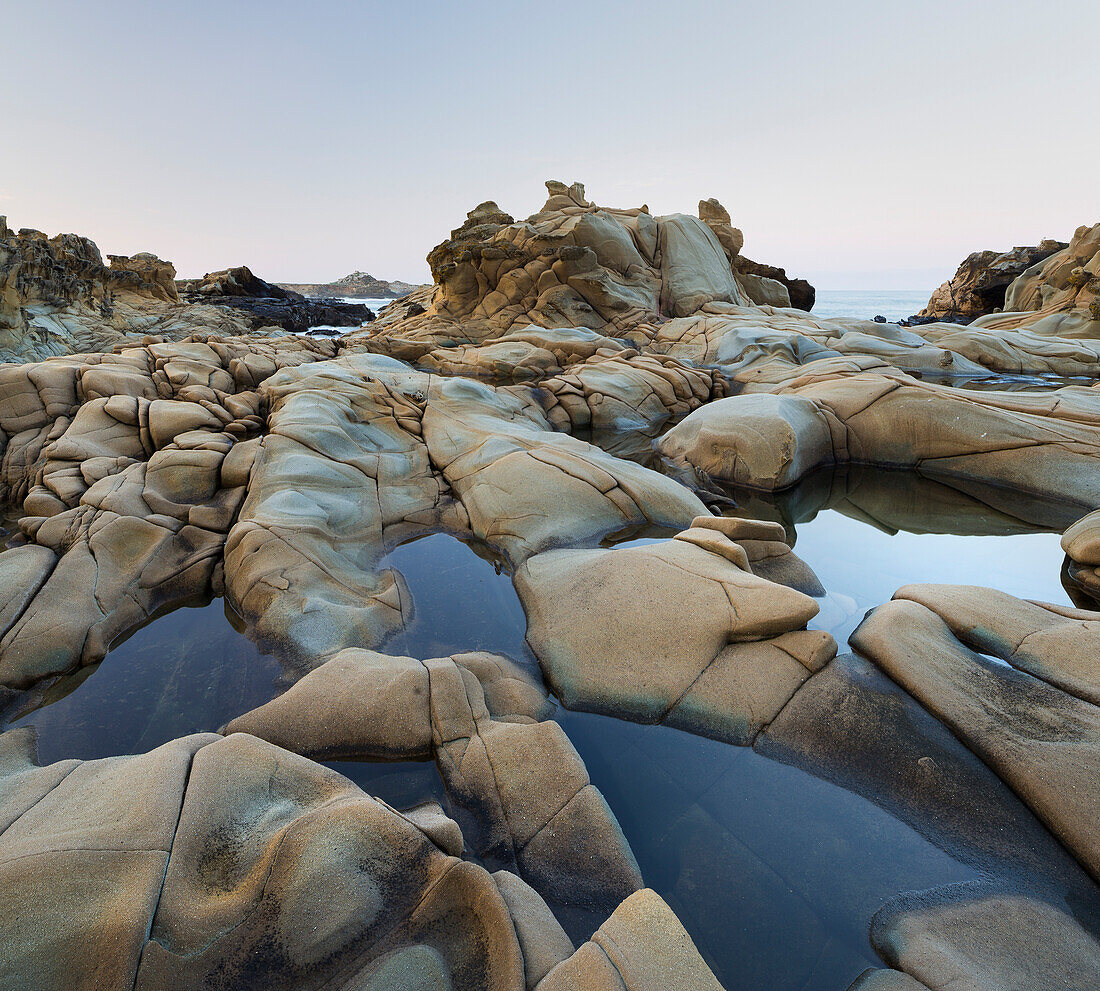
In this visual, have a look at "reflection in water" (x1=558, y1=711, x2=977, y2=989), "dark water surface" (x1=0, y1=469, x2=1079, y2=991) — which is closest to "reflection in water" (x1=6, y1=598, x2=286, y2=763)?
"dark water surface" (x1=0, y1=469, x2=1079, y2=991)

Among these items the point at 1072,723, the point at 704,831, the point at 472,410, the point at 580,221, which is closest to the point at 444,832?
the point at 704,831

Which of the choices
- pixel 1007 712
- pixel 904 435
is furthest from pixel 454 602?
pixel 904 435

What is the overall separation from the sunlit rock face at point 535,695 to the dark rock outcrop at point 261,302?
1895 centimetres

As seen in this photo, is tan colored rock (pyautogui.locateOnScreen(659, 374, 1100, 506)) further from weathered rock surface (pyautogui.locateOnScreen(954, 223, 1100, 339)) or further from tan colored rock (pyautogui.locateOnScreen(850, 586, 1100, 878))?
weathered rock surface (pyautogui.locateOnScreen(954, 223, 1100, 339))

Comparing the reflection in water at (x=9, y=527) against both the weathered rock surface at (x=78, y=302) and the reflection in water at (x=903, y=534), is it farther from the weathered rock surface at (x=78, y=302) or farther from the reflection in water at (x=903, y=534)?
the weathered rock surface at (x=78, y=302)

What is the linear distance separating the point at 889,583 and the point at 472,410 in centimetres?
607

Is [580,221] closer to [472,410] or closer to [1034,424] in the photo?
[472,410]

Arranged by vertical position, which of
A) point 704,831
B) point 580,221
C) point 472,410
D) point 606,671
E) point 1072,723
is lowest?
point 704,831

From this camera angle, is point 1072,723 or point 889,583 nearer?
point 1072,723

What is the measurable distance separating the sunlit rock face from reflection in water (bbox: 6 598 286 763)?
0.05 metres

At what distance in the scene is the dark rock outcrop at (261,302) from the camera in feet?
83.6

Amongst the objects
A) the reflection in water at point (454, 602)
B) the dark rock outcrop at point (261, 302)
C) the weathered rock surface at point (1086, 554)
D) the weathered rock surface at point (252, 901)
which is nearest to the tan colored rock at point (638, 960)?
the weathered rock surface at point (252, 901)

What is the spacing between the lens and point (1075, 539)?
5027 millimetres

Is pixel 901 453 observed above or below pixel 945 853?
above
